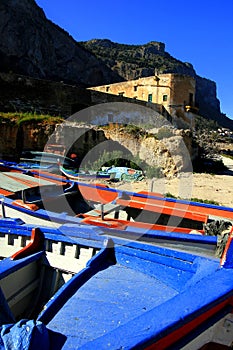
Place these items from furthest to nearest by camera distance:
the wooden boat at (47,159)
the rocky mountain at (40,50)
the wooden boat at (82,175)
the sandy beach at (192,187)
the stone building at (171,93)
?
the rocky mountain at (40,50) < the stone building at (171,93) < the wooden boat at (47,159) < the sandy beach at (192,187) < the wooden boat at (82,175)

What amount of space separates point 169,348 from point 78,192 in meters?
5.13

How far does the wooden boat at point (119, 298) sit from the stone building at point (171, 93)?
2626cm

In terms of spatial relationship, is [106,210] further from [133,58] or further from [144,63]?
[133,58]

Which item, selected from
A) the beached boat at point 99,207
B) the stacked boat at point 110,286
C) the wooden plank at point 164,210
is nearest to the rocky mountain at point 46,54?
the beached boat at point 99,207

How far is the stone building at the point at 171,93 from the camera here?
92.5 feet

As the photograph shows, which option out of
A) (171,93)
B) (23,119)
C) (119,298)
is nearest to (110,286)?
(119,298)

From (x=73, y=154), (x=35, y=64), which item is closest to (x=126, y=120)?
(x=73, y=154)

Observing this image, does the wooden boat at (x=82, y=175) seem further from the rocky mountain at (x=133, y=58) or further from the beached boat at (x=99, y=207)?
the rocky mountain at (x=133, y=58)

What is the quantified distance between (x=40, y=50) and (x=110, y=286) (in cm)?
4653

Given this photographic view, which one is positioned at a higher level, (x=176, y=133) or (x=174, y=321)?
(x=176, y=133)

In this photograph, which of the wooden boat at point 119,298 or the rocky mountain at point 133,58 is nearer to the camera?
the wooden boat at point 119,298

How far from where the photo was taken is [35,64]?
41562 millimetres

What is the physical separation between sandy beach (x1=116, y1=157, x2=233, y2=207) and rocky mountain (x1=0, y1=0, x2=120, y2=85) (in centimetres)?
3050

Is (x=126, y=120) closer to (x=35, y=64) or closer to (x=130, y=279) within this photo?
(x=130, y=279)
